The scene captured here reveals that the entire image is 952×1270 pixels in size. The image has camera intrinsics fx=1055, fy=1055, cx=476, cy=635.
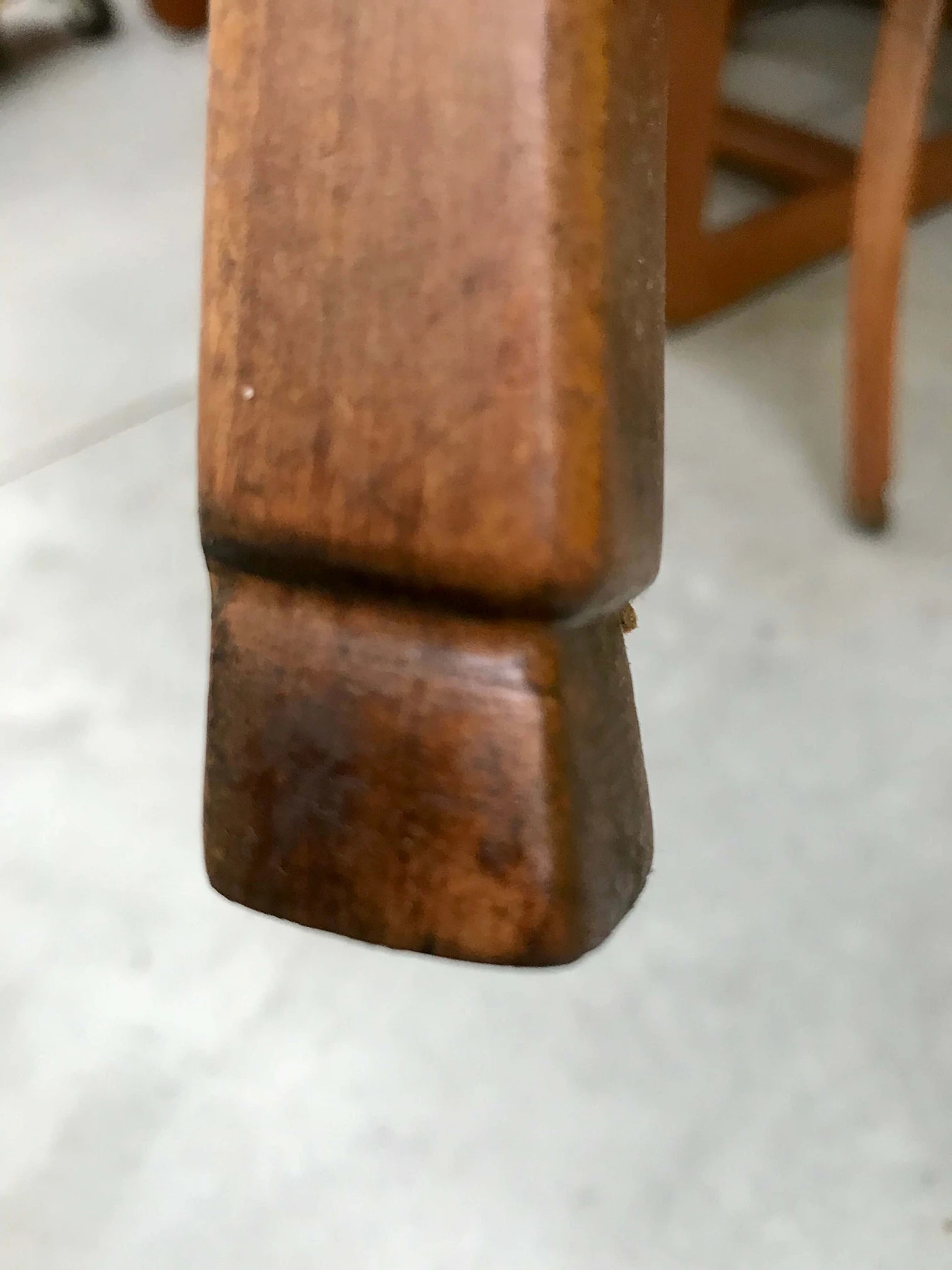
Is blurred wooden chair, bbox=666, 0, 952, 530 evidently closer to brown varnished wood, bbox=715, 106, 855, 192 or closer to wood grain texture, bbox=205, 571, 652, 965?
brown varnished wood, bbox=715, 106, 855, 192

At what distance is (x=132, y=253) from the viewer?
1.11 m

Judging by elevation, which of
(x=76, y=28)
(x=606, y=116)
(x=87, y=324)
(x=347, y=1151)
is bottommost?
(x=347, y=1151)

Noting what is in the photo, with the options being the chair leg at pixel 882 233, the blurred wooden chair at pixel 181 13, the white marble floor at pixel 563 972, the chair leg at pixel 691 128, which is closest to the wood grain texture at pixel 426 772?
the white marble floor at pixel 563 972

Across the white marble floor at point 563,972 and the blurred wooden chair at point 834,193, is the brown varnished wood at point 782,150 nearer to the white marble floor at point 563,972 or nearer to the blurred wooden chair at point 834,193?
the blurred wooden chair at point 834,193

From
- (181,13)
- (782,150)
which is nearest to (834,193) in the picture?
(782,150)

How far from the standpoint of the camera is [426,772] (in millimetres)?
182

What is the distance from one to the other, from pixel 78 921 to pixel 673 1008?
0.37m

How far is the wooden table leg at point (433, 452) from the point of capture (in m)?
0.16

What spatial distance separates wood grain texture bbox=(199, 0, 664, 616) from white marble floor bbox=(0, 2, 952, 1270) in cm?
47

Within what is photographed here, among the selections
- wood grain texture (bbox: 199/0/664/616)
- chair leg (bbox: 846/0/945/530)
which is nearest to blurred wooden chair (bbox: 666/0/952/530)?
chair leg (bbox: 846/0/945/530)

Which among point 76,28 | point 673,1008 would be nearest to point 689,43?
point 673,1008

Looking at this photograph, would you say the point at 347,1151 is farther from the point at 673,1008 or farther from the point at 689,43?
the point at 689,43

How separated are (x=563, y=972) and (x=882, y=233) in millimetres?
541

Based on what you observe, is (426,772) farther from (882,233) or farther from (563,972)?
(882,233)
